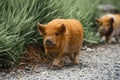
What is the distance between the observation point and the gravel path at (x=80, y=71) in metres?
7.97

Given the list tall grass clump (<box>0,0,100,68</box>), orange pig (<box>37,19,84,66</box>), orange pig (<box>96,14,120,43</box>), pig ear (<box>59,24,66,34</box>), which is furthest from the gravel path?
orange pig (<box>96,14,120,43</box>)

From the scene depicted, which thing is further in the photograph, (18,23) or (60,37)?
(18,23)

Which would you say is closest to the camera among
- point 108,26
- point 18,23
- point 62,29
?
point 62,29

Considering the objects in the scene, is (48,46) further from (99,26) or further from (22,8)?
(99,26)

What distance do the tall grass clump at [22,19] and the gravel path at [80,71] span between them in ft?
1.37

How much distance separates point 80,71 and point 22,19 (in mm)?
1656

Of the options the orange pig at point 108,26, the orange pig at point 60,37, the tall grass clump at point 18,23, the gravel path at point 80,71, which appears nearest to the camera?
the gravel path at point 80,71

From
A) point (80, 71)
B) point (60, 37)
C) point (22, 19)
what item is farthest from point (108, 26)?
point (60, 37)

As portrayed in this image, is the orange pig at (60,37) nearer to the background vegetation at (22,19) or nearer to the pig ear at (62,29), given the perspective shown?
the pig ear at (62,29)

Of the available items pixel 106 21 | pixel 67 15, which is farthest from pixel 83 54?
pixel 106 21

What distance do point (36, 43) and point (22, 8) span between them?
0.77 metres

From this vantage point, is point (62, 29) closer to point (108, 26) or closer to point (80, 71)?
point (80, 71)

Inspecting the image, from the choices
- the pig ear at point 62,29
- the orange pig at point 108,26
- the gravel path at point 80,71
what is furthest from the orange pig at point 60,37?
the orange pig at point 108,26

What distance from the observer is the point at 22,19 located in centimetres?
919
